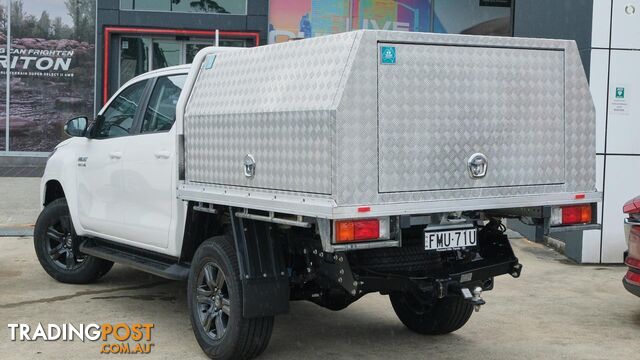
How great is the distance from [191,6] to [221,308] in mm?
12763

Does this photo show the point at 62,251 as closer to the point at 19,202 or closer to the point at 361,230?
the point at 361,230

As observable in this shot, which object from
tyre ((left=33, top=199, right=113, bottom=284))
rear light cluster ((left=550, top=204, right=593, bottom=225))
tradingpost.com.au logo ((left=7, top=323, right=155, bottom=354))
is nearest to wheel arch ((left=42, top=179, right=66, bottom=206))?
tyre ((left=33, top=199, right=113, bottom=284))

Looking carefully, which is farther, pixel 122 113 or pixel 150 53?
pixel 150 53

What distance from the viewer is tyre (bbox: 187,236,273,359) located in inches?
197

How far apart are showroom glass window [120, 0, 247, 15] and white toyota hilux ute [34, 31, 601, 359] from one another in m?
11.3

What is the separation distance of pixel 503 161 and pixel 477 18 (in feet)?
44.9

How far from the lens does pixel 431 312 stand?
235 inches

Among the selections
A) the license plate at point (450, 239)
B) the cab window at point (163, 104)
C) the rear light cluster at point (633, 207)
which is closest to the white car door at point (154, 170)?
the cab window at point (163, 104)

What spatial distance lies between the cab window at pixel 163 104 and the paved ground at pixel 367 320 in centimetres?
156

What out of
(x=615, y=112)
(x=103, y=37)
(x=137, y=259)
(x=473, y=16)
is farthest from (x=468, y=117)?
(x=473, y=16)

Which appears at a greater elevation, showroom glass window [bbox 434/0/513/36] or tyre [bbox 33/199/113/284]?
showroom glass window [bbox 434/0/513/36]

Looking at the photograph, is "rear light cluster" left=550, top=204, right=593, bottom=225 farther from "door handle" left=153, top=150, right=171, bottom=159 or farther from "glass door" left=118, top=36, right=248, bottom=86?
"glass door" left=118, top=36, right=248, bottom=86

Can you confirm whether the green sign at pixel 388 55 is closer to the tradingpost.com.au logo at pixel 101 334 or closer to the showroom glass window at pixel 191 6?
the tradingpost.com.au logo at pixel 101 334

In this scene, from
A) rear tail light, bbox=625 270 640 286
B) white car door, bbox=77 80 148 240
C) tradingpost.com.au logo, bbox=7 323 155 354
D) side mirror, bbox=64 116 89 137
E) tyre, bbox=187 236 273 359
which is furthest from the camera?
Answer: side mirror, bbox=64 116 89 137
